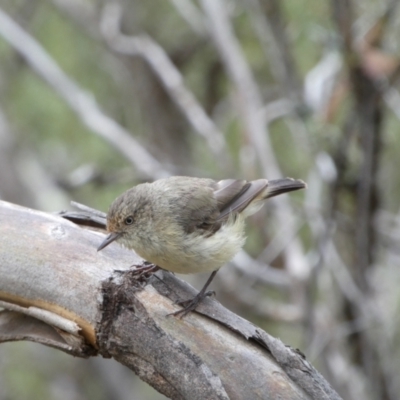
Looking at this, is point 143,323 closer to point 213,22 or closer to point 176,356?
point 176,356

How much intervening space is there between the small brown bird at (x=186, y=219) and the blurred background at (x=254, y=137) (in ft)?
3.76

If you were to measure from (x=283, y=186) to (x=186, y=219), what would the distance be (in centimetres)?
75

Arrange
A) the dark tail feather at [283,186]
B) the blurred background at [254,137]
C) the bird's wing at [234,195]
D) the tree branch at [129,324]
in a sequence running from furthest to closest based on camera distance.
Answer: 1. the blurred background at [254,137]
2. the dark tail feather at [283,186]
3. the bird's wing at [234,195]
4. the tree branch at [129,324]

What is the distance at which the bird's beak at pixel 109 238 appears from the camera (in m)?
3.31

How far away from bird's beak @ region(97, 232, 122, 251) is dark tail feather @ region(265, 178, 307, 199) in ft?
3.82

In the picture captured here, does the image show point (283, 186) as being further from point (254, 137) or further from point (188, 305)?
point (254, 137)

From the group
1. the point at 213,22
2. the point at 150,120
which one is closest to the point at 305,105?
the point at 213,22

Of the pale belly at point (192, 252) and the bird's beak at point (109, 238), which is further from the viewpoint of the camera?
the pale belly at point (192, 252)

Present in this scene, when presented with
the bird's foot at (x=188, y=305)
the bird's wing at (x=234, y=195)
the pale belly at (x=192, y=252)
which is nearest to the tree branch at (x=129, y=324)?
the bird's foot at (x=188, y=305)

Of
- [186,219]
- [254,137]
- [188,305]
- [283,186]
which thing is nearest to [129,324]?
[188,305]

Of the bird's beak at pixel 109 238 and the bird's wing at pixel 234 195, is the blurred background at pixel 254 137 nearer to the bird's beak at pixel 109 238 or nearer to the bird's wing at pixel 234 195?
the bird's wing at pixel 234 195

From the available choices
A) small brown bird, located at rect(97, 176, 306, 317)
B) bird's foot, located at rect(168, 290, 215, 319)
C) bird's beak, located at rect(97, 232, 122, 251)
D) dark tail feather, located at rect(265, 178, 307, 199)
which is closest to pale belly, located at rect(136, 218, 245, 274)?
small brown bird, located at rect(97, 176, 306, 317)

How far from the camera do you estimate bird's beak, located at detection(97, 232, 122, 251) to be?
3.31 meters

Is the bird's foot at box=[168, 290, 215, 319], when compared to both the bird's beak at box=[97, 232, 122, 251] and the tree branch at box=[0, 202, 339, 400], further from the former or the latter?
the bird's beak at box=[97, 232, 122, 251]
